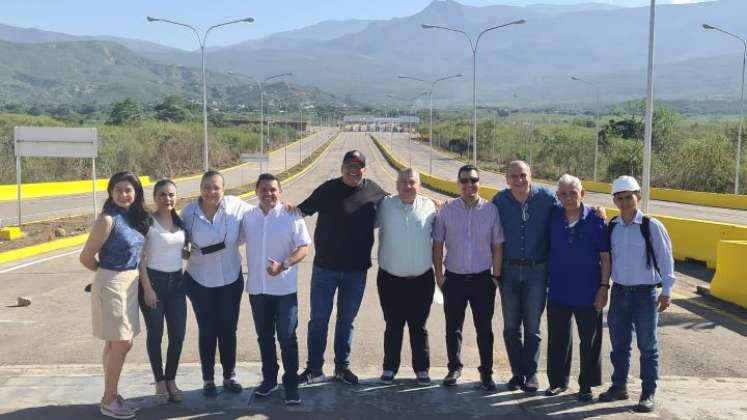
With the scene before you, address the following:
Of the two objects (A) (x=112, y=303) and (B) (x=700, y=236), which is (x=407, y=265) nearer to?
(A) (x=112, y=303)

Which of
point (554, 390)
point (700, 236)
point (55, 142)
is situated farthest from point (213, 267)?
point (55, 142)

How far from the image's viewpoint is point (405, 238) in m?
5.30

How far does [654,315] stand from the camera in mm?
5055

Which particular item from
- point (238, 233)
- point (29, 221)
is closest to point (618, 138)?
point (29, 221)

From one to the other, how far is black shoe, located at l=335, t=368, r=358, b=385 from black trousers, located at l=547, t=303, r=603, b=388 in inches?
60.5

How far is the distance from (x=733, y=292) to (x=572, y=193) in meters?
5.24

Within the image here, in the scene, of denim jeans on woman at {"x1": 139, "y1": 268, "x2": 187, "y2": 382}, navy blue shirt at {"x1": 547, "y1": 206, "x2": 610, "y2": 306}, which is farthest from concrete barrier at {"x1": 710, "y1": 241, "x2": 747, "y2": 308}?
denim jeans on woman at {"x1": 139, "y1": 268, "x2": 187, "y2": 382}

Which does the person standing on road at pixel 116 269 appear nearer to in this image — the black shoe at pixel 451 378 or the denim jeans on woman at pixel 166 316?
the denim jeans on woman at pixel 166 316

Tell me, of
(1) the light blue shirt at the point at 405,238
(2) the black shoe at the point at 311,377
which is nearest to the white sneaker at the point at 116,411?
(2) the black shoe at the point at 311,377

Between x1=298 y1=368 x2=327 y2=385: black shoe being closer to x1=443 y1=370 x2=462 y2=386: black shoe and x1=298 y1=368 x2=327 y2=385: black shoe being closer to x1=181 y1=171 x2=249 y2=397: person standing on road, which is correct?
x1=181 y1=171 x2=249 y2=397: person standing on road

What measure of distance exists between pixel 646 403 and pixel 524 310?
3.52 feet

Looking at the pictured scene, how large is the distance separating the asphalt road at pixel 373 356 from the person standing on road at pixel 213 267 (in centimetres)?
45

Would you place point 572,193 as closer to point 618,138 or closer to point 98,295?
point 98,295

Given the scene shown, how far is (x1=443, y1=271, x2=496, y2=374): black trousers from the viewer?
534cm
